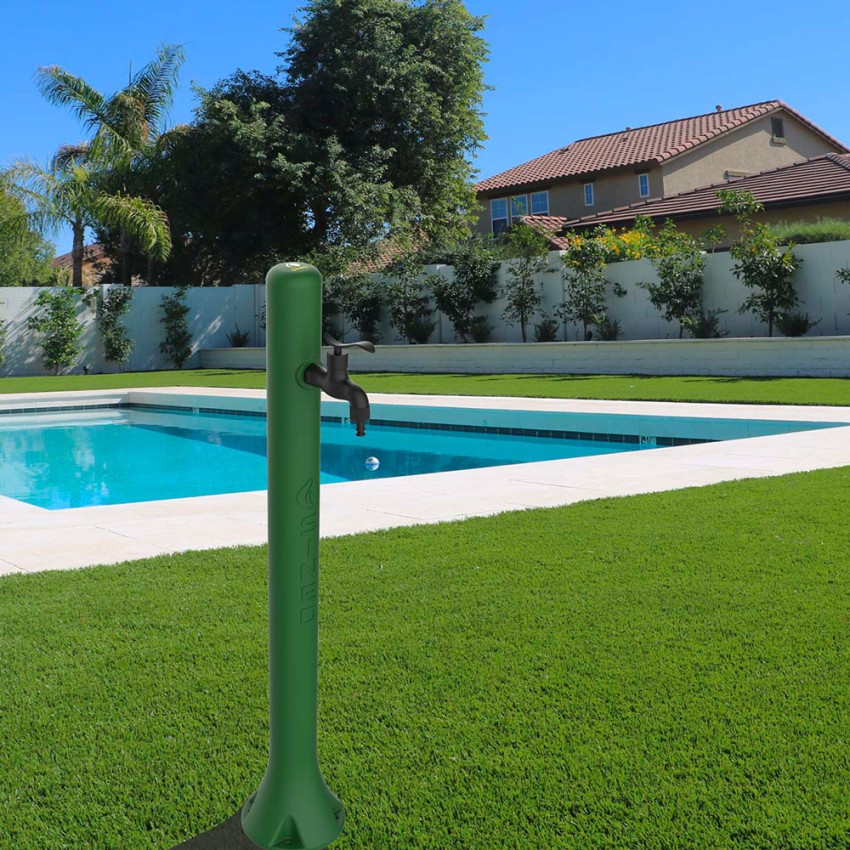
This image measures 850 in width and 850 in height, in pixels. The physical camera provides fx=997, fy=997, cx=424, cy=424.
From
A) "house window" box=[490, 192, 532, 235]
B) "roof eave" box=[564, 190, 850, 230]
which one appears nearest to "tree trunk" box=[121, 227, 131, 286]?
"house window" box=[490, 192, 532, 235]

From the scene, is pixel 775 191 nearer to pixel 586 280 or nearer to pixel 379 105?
pixel 586 280

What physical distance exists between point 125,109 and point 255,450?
18520 mm

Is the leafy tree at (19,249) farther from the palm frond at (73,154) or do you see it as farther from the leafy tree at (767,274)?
the leafy tree at (767,274)

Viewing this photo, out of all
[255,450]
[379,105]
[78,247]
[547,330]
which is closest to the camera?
[255,450]

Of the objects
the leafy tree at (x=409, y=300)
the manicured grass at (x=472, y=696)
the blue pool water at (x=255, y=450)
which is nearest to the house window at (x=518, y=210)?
the leafy tree at (x=409, y=300)

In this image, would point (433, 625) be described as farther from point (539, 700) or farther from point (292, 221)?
point (292, 221)

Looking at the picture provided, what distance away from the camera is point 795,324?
16859 millimetres

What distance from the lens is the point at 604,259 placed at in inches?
787

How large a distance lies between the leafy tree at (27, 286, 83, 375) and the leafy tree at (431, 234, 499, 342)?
30.1ft

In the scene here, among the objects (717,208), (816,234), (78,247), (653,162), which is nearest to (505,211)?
(653,162)

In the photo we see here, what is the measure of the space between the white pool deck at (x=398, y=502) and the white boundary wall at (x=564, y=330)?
7677 mm

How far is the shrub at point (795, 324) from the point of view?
55.2 feet

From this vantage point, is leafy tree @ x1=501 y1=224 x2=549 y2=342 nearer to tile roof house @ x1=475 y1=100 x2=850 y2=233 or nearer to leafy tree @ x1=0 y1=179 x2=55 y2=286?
tile roof house @ x1=475 y1=100 x2=850 y2=233

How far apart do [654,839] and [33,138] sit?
1134 inches
